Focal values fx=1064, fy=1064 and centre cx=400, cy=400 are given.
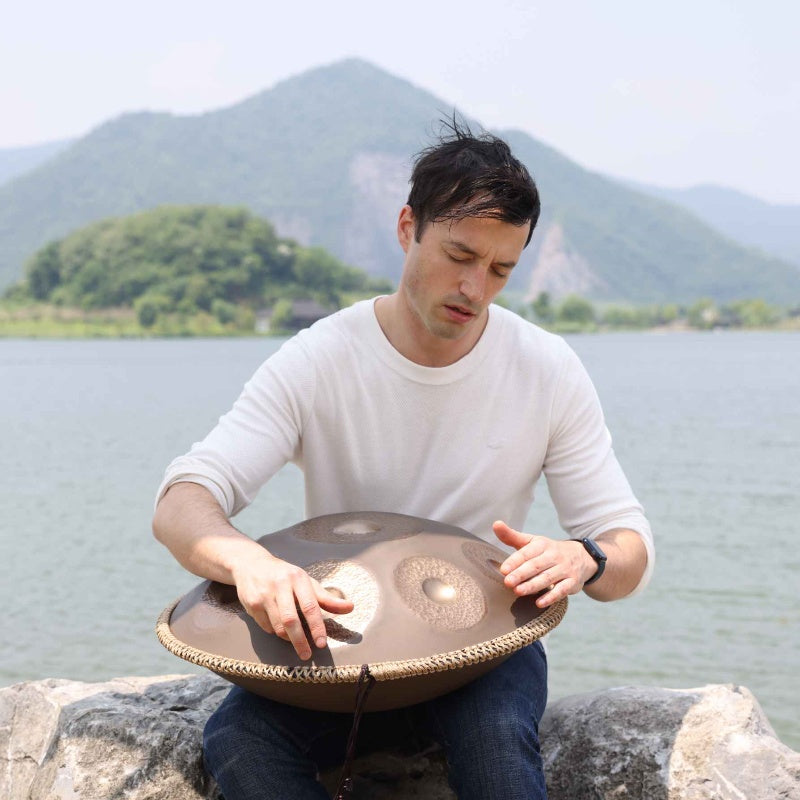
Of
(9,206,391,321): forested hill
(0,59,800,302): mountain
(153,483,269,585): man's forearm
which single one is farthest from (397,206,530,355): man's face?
(0,59,800,302): mountain

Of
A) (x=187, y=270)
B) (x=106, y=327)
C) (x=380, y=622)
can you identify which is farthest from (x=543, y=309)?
(x=380, y=622)

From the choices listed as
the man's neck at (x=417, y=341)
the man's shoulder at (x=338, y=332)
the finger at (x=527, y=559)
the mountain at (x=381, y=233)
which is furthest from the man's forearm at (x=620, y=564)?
the mountain at (x=381, y=233)

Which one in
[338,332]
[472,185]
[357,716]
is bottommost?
[357,716]

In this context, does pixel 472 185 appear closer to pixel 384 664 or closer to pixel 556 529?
pixel 384 664

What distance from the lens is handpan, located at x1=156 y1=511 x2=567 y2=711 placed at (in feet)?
7.67

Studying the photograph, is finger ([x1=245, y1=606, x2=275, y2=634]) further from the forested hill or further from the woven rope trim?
the forested hill

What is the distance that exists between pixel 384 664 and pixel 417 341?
1.09 m

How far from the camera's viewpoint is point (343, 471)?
3.13m

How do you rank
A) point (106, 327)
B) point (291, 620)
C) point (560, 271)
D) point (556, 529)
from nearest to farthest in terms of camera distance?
point (291, 620) → point (556, 529) → point (106, 327) → point (560, 271)

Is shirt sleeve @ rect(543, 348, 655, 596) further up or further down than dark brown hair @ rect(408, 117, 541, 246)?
further down

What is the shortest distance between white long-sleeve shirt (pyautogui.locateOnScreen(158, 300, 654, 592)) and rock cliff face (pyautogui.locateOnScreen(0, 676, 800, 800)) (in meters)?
0.55

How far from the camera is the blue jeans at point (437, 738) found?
2.50m

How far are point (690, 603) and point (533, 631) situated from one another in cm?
761

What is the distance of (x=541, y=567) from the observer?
98.6 inches
